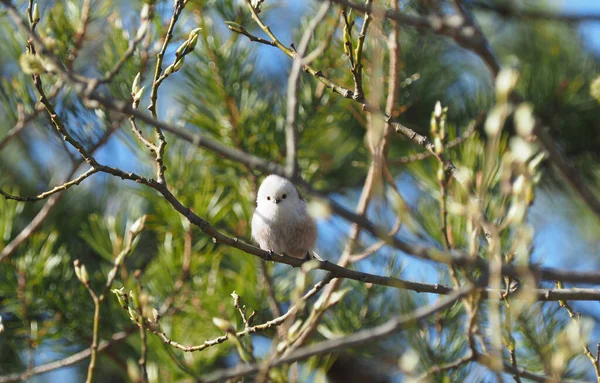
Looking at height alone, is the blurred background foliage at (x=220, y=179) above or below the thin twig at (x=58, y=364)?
above

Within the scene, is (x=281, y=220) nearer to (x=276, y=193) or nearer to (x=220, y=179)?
(x=276, y=193)

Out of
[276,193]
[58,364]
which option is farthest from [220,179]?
[58,364]

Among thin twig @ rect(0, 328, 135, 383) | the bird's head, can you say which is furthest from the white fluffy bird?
thin twig @ rect(0, 328, 135, 383)

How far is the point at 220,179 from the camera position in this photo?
228 cm

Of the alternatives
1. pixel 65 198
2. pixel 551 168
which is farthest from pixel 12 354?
pixel 551 168

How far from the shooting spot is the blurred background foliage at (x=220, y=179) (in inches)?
77.0

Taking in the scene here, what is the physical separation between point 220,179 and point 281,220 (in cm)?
39

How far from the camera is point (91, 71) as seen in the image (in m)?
3.23

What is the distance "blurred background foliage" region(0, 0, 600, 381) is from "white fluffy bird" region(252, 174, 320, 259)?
0.13 m

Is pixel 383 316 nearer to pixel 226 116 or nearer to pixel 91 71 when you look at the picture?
pixel 226 116

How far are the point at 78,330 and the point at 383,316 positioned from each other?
2.90 ft

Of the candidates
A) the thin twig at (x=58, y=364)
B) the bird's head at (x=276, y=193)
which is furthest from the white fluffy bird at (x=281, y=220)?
the thin twig at (x=58, y=364)

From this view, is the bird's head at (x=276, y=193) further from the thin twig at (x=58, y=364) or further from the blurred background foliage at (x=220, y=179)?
the thin twig at (x=58, y=364)

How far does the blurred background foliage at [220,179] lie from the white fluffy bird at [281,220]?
13 centimetres
